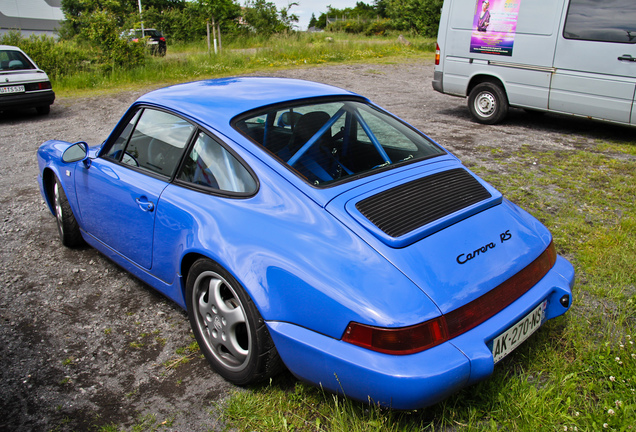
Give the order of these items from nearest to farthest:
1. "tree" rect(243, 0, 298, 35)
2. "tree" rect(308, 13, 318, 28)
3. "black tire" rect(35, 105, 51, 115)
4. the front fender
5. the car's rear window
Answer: the front fender < the car's rear window < "black tire" rect(35, 105, 51, 115) < "tree" rect(243, 0, 298, 35) < "tree" rect(308, 13, 318, 28)

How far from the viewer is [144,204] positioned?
2848mm

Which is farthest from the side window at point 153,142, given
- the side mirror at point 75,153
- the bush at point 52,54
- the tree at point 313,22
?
the tree at point 313,22

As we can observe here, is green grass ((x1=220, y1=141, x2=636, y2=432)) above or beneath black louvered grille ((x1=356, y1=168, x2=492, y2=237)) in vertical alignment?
beneath

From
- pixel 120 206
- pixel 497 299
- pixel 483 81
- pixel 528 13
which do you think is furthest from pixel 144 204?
pixel 483 81

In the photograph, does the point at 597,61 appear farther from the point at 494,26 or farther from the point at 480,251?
the point at 480,251

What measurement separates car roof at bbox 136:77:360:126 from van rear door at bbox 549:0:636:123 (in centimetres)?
538

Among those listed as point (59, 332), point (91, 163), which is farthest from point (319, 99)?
point (59, 332)

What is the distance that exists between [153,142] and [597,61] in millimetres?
6499

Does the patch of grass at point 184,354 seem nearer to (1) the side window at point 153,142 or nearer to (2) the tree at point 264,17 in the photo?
(1) the side window at point 153,142

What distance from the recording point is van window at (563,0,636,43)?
6492 mm

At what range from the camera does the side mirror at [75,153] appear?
3496 millimetres

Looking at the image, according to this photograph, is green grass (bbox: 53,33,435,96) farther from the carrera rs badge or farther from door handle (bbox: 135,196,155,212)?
the carrera rs badge

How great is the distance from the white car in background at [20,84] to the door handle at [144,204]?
8.70 m

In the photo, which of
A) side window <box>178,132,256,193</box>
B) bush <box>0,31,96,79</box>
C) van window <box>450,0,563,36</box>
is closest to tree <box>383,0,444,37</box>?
bush <box>0,31,96,79</box>
